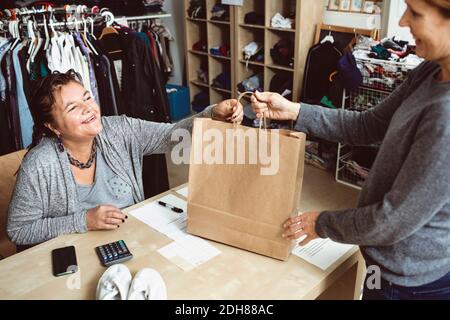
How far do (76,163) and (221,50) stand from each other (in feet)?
9.92

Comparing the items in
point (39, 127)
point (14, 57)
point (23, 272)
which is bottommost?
point (23, 272)

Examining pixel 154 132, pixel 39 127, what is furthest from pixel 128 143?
pixel 39 127

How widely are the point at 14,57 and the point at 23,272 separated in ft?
5.45

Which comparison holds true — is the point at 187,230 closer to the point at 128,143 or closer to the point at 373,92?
the point at 128,143

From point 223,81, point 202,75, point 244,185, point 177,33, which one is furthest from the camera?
point 177,33

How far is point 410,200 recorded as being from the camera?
88 cm

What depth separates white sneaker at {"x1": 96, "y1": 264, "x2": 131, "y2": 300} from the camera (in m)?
1.01

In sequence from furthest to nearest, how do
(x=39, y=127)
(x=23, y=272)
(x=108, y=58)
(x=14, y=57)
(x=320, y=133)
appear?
A: 1. (x=108, y=58)
2. (x=14, y=57)
3. (x=39, y=127)
4. (x=320, y=133)
5. (x=23, y=272)

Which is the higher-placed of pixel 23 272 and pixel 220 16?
pixel 220 16

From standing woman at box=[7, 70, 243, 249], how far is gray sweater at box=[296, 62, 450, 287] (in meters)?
0.47

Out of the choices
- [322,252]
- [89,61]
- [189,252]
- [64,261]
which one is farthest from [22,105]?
[322,252]

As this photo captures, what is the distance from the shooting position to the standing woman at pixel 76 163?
1370 millimetres

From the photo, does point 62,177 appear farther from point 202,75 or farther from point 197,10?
point 202,75

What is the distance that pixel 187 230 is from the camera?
1.31 meters
